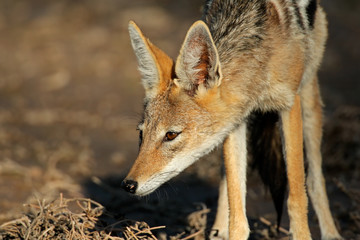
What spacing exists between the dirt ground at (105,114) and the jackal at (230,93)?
16.7 inches

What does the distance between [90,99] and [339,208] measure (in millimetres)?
5718

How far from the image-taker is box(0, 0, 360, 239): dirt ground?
534cm

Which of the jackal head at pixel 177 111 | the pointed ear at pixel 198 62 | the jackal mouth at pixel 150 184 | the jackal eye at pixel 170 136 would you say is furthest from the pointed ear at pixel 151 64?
the jackal mouth at pixel 150 184

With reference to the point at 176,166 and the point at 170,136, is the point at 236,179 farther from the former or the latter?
the point at 170,136

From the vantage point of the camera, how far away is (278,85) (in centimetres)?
407

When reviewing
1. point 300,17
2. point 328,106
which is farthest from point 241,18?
point 328,106

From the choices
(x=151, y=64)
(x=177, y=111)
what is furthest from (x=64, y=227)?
(x=151, y=64)

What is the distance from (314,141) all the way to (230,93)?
4.67ft

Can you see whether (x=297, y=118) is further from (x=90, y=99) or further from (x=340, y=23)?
(x=340, y=23)

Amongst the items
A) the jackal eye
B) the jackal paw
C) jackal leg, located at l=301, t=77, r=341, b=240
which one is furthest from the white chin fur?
jackal leg, located at l=301, t=77, r=341, b=240

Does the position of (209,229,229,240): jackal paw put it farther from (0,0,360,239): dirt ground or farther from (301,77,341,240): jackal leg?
(301,77,341,240): jackal leg

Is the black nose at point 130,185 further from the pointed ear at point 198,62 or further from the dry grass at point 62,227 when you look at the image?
the pointed ear at point 198,62

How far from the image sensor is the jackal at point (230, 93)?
3.74 metres

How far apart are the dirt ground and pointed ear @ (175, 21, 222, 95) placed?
35.0 inches
